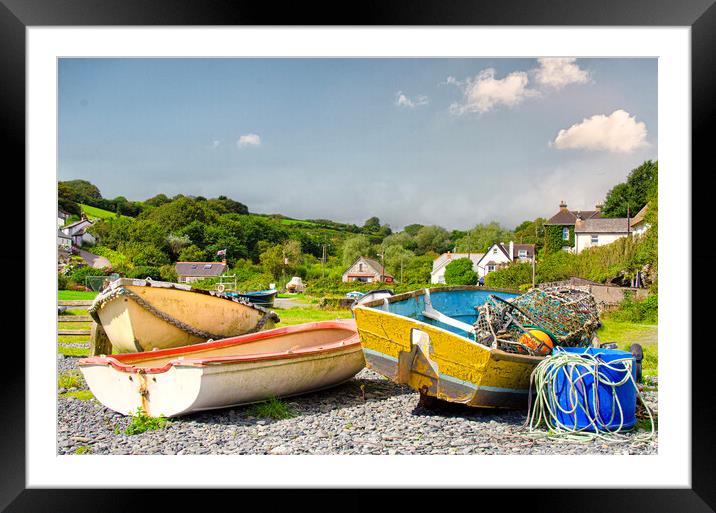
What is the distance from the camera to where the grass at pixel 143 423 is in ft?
14.8

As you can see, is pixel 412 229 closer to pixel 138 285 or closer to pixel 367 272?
pixel 367 272

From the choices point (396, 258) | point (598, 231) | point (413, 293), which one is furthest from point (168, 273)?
point (598, 231)

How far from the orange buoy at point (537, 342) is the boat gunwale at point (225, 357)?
1.64m

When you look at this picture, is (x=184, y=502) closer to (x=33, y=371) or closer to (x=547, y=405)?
(x=33, y=371)

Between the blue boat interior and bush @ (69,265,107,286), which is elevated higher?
bush @ (69,265,107,286)

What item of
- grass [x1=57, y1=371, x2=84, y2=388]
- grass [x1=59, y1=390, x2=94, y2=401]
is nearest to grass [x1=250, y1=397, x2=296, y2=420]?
grass [x1=59, y1=390, x2=94, y2=401]

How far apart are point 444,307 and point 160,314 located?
3019 millimetres

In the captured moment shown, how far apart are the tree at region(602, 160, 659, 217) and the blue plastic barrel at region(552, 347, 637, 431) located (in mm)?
5287

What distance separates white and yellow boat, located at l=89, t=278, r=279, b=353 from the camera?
19.2 feet

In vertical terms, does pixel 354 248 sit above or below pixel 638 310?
above

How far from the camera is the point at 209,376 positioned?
445 centimetres

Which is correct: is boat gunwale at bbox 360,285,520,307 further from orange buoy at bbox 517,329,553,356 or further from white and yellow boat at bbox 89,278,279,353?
white and yellow boat at bbox 89,278,279,353

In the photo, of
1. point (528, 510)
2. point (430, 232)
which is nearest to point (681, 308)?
point (528, 510)

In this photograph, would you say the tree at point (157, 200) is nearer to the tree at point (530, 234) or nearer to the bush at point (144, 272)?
the bush at point (144, 272)
